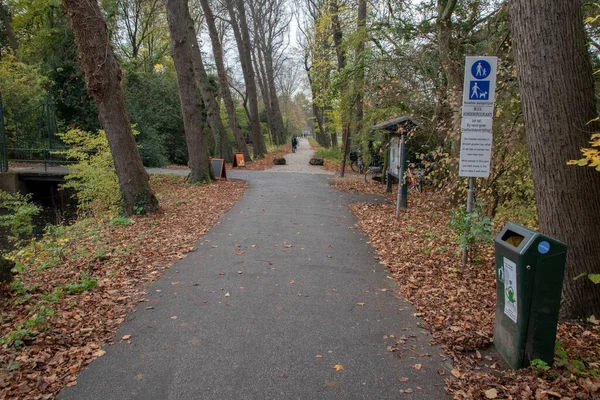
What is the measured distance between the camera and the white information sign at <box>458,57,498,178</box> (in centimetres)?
534

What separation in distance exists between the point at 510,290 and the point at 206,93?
719 inches

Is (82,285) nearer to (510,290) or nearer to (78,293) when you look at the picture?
(78,293)

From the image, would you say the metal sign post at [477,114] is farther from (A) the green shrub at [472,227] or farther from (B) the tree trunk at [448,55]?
(B) the tree trunk at [448,55]

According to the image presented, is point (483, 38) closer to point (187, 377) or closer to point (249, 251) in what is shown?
point (249, 251)

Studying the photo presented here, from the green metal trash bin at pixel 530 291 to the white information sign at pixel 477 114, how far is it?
232 centimetres

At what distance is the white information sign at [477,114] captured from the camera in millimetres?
5336

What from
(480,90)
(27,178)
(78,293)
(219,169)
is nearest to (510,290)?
(480,90)

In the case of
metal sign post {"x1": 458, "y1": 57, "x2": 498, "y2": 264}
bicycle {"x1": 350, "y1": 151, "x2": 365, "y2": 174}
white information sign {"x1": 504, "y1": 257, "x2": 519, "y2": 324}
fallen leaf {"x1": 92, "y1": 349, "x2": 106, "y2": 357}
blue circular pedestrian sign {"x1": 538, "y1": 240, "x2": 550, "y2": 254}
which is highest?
metal sign post {"x1": 458, "y1": 57, "x2": 498, "y2": 264}

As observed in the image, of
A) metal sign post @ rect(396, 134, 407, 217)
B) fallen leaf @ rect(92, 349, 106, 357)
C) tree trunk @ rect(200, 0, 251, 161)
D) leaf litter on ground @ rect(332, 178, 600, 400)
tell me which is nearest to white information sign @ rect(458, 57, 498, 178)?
leaf litter on ground @ rect(332, 178, 600, 400)

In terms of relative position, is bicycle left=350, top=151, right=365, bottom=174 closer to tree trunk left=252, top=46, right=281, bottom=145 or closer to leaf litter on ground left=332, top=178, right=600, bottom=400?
leaf litter on ground left=332, top=178, right=600, bottom=400

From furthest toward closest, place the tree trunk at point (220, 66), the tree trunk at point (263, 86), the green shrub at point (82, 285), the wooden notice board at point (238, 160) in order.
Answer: the tree trunk at point (263, 86)
the wooden notice board at point (238, 160)
the tree trunk at point (220, 66)
the green shrub at point (82, 285)

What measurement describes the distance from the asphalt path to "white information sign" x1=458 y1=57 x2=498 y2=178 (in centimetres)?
199

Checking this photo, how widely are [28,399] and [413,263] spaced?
5.19 metres

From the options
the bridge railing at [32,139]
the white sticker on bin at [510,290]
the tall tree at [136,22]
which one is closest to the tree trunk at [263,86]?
the tall tree at [136,22]
